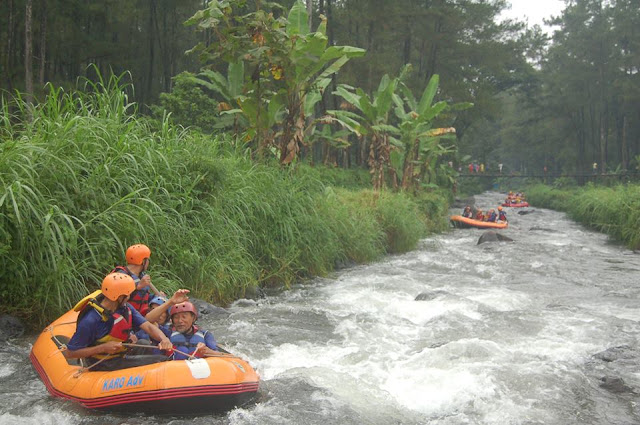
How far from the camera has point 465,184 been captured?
45.2 meters

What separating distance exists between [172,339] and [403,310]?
3.68 meters

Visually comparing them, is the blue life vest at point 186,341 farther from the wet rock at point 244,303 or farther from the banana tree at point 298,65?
the banana tree at point 298,65

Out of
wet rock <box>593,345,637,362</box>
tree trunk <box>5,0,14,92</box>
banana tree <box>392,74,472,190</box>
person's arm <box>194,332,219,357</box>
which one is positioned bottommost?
wet rock <box>593,345,637,362</box>

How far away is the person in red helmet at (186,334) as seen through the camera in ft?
15.0

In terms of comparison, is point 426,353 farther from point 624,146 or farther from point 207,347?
point 624,146

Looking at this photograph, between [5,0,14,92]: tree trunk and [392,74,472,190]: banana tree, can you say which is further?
[392,74,472,190]: banana tree

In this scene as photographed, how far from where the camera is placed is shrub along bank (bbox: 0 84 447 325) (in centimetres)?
542

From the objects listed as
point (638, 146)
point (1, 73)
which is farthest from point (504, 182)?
point (1, 73)

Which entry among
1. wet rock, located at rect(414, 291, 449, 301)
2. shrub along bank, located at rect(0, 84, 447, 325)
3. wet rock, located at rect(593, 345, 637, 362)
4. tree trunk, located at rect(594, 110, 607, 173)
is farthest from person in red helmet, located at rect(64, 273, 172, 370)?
tree trunk, located at rect(594, 110, 607, 173)

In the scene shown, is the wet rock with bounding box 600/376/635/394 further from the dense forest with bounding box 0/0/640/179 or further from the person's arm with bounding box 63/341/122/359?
the dense forest with bounding box 0/0/640/179

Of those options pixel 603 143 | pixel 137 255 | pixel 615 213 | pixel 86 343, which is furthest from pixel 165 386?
pixel 603 143

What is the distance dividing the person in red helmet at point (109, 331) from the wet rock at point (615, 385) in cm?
358

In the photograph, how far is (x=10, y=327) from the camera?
535 centimetres

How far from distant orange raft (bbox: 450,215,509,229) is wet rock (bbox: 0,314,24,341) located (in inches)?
609
